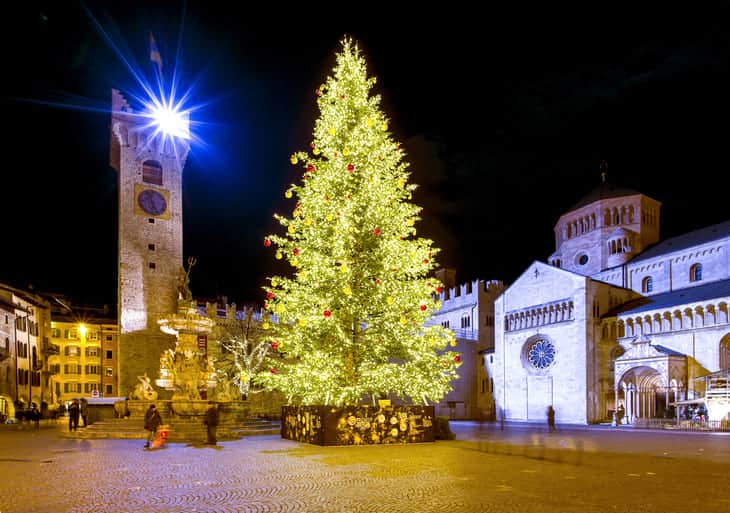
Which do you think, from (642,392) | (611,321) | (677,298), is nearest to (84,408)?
(642,392)

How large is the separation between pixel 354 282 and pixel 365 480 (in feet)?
31.5

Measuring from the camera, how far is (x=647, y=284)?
4672 cm

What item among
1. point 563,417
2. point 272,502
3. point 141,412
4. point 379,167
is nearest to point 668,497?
point 272,502

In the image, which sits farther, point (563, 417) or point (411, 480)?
point (563, 417)

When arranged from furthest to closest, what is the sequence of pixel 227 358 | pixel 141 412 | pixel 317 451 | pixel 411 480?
pixel 227 358
pixel 141 412
pixel 317 451
pixel 411 480

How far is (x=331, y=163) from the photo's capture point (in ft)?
68.4

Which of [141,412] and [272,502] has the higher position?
[272,502]

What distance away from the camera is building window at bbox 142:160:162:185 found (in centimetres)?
4339

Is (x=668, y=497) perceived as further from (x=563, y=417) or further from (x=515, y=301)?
(x=515, y=301)

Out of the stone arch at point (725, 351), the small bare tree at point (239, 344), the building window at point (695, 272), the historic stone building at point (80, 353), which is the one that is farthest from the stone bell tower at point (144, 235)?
the building window at point (695, 272)

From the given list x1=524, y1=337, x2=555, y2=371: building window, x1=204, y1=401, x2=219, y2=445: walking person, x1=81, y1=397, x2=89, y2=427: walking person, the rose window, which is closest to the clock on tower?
x1=81, y1=397, x2=89, y2=427: walking person

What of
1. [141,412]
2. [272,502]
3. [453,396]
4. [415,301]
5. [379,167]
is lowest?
[453,396]

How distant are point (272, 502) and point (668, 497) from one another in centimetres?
648

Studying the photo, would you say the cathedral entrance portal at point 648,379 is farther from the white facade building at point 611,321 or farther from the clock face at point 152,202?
the clock face at point 152,202
